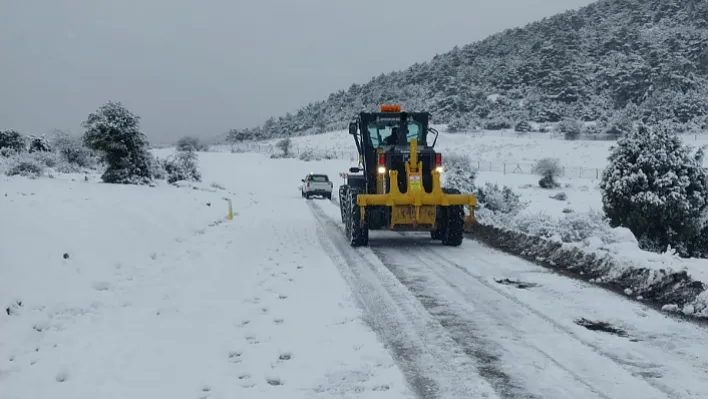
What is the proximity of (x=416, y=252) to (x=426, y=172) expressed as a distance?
1.96 metres

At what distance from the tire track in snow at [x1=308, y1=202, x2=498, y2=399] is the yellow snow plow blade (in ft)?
6.42

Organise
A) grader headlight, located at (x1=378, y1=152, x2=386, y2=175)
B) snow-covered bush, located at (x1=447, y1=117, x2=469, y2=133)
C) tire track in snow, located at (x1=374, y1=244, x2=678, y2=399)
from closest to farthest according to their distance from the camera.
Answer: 1. tire track in snow, located at (x1=374, y1=244, x2=678, y2=399)
2. grader headlight, located at (x1=378, y1=152, x2=386, y2=175)
3. snow-covered bush, located at (x1=447, y1=117, x2=469, y2=133)

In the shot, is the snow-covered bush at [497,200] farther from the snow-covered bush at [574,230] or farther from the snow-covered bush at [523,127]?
the snow-covered bush at [523,127]

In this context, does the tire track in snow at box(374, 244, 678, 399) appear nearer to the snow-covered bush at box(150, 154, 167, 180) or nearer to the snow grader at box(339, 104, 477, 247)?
the snow grader at box(339, 104, 477, 247)

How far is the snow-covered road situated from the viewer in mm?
4547

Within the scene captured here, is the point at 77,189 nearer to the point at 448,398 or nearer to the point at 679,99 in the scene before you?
the point at 448,398

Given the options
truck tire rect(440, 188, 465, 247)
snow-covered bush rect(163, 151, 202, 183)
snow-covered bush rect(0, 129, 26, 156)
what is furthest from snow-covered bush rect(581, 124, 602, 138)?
truck tire rect(440, 188, 465, 247)

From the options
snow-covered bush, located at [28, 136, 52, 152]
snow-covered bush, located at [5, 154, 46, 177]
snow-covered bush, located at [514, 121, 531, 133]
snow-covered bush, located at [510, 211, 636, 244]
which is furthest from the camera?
snow-covered bush, located at [514, 121, 531, 133]

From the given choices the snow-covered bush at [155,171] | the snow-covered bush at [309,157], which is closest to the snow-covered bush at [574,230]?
the snow-covered bush at [155,171]

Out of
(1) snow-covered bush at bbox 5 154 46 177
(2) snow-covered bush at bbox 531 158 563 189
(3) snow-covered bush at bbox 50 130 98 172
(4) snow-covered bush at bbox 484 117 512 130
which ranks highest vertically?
(4) snow-covered bush at bbox 484 117 512 130

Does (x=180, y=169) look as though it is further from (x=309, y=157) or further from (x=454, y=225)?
(x=309, y=157)

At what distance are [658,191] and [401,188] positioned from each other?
6840mm

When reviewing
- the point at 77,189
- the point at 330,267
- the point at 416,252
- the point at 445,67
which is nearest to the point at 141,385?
the point at 330,267

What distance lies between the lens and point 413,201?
11.7 m
